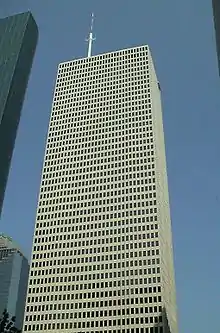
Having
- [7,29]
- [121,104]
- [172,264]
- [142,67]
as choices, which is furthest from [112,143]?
[7,29]

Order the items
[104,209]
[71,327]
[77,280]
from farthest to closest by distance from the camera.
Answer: [104,209], [77,280], [71,327]

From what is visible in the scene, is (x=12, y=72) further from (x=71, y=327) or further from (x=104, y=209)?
(x=71, y=327)

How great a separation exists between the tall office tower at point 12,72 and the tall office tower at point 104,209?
58.9 metres

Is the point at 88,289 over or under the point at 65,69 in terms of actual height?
under

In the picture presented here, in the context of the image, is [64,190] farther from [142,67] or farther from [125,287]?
[142,67]

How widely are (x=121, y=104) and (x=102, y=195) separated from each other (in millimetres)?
38178

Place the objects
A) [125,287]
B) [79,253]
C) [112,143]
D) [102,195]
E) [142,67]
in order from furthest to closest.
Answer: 1. [142,67]
2. [112,143]
3. [102,195]
4. [79,253]
5. [125,287]

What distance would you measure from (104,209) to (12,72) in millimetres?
63958

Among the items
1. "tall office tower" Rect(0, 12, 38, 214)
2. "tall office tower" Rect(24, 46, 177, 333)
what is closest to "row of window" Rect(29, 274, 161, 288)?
"tall office tower" Rect(24, 46, 177, 333)

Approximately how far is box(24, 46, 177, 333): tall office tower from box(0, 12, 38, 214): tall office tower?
193 ft

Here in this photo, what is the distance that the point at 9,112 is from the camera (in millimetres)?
90312

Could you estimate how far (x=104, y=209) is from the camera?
146625 millimetres

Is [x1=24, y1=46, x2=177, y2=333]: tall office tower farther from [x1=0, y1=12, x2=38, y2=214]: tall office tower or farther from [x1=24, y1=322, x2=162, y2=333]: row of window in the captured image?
[x1=0, y1=12, x2=38, y2=214]: tall office tower

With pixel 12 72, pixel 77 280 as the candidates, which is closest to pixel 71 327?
pixel 77 280
